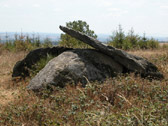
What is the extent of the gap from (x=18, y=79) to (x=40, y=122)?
444 cm

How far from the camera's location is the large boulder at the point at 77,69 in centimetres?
696

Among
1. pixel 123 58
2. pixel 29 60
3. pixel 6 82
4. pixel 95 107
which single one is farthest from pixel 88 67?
pixel 6 82

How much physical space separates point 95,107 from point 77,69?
2.19 metres

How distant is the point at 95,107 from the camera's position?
16.7 feet

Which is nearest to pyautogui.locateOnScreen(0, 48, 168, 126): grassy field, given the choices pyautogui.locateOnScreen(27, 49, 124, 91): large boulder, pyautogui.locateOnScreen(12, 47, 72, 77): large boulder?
pyautogui.locateOnScreen(27, 49, 124, 91): large boulder

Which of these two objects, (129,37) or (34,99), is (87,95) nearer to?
(34,99)

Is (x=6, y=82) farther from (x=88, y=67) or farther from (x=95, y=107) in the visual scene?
(x=95, y=107)

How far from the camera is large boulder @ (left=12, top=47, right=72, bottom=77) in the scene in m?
8.93

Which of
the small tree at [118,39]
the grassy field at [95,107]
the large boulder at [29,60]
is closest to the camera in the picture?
the grassy field at [95,107]

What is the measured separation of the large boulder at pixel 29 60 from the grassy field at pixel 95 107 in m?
1.52

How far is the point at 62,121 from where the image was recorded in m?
4.41

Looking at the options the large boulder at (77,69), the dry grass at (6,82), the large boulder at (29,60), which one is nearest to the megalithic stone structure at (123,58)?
the large boulder at (77,69)

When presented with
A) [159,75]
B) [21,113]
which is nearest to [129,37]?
[159,75]

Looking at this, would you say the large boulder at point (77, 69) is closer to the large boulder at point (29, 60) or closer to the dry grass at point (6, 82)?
the dry grass at point (6, 82)
